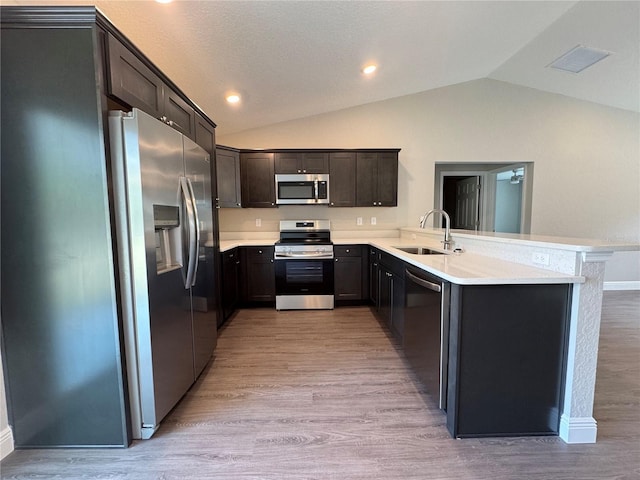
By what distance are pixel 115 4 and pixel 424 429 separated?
10.3 feet

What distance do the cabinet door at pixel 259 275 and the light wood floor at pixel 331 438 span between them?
135cm

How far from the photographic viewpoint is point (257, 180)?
12.9 ft

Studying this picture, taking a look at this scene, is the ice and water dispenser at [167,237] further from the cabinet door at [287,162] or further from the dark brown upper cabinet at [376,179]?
the dark brown upper cabinet at [376,179]

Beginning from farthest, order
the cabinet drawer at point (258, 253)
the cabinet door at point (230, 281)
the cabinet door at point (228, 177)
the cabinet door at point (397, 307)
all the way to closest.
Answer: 1. the cabinet drawer at point (258, 253)
2. the cabinet door at point (228, 177)
3. the cabinet door at point (230, 281)
4. the cabinet door at point (397, 307)

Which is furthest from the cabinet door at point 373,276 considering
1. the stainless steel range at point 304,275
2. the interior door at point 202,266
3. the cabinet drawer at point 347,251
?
the interior door at point 202,266

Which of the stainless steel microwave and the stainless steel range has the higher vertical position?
the stainless steel microwave

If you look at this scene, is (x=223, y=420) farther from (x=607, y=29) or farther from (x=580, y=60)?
(x=580, y=60)

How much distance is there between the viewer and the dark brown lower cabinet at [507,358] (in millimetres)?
1467

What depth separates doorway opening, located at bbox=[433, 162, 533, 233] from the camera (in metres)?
4.45

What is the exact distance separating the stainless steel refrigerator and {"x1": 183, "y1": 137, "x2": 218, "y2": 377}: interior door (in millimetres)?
16

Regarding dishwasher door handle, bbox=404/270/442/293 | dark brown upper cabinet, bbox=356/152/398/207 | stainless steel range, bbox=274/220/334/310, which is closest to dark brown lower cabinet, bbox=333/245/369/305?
stainless steel range, bbox=274/220/334/310

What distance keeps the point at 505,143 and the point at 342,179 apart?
8.80 feet

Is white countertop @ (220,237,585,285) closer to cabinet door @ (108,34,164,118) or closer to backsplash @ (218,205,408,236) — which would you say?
cabinet door @ (108,34,164,118)

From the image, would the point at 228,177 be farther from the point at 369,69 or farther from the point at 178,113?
the point at 369,69
